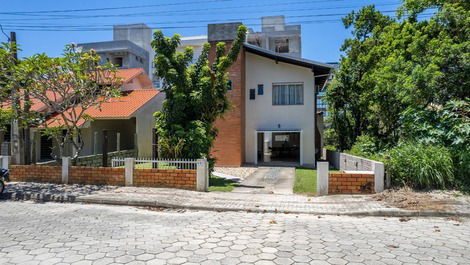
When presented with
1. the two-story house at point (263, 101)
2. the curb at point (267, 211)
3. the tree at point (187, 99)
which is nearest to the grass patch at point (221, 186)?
the tree at point (187, 99)

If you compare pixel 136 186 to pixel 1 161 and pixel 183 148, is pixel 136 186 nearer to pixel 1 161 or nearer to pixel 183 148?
pixel 183 148

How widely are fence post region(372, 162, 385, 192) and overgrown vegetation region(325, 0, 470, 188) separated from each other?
1.49ft

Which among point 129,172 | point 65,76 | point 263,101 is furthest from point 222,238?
point 263,101

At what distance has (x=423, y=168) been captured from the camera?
822 cm

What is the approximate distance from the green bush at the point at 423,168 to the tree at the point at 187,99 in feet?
20.8

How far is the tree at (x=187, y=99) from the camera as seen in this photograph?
10867 mm

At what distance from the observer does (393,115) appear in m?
15.7

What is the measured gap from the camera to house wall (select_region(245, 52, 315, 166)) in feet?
59.1

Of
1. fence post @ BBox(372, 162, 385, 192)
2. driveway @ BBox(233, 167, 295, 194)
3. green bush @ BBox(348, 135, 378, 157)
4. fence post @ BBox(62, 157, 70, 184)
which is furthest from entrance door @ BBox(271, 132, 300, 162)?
fence post @ BBox(62, 157, 70, 184)

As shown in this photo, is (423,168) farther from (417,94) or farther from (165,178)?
(165,178)

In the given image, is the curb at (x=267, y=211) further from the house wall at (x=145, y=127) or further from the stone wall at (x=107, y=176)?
the house wall at (x=145, y=127)

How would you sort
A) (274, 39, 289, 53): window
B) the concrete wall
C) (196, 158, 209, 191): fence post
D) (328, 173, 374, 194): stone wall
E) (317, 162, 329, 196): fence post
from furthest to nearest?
1. (274, 39, 289, 53): window
2. the concrete wall
3. (196, 158, 209, 191): fence post
4. (317, 162, 329, 196): fence post
5. (328, 173, 374, 194): stone wall

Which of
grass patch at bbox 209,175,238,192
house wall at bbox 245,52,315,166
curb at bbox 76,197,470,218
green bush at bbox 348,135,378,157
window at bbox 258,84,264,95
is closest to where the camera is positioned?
curb at bbox 76,197,470,218

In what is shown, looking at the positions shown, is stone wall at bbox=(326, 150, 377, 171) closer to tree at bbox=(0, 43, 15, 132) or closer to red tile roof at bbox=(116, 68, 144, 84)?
tree at bbox=(0, 43, 15, 132)
